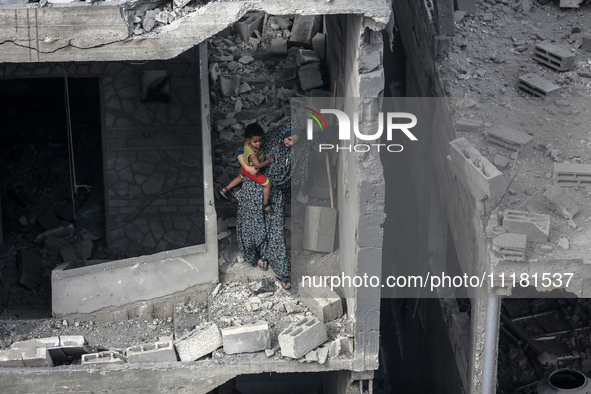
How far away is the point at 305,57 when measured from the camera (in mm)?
10570

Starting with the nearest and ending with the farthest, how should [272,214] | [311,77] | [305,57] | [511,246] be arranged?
→ [511,246], [272,214], [311,77], [305,57]

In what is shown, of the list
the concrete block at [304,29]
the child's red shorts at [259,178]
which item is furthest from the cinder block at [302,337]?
the concrete block at [304,29]

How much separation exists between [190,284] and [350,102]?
2619 millimetres

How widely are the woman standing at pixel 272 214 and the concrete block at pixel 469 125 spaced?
1649 millimetres

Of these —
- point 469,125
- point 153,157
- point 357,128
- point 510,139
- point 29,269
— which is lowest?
point 29,269

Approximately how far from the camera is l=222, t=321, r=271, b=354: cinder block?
8.48 m

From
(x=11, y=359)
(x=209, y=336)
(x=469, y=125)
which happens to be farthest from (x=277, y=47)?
(x=11, y=359)

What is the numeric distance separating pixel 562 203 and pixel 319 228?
2534 millimetres

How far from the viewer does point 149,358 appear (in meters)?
8.53

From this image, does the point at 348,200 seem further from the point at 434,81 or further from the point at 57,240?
the point at 57,240

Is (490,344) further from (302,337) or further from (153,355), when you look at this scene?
(153,355)

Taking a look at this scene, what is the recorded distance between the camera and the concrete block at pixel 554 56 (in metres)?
10.2

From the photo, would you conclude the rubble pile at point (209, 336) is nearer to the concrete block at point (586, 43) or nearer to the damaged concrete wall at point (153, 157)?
the damaged concrete wall at point (153, 157)

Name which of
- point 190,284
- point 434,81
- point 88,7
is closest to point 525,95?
point 434,81
